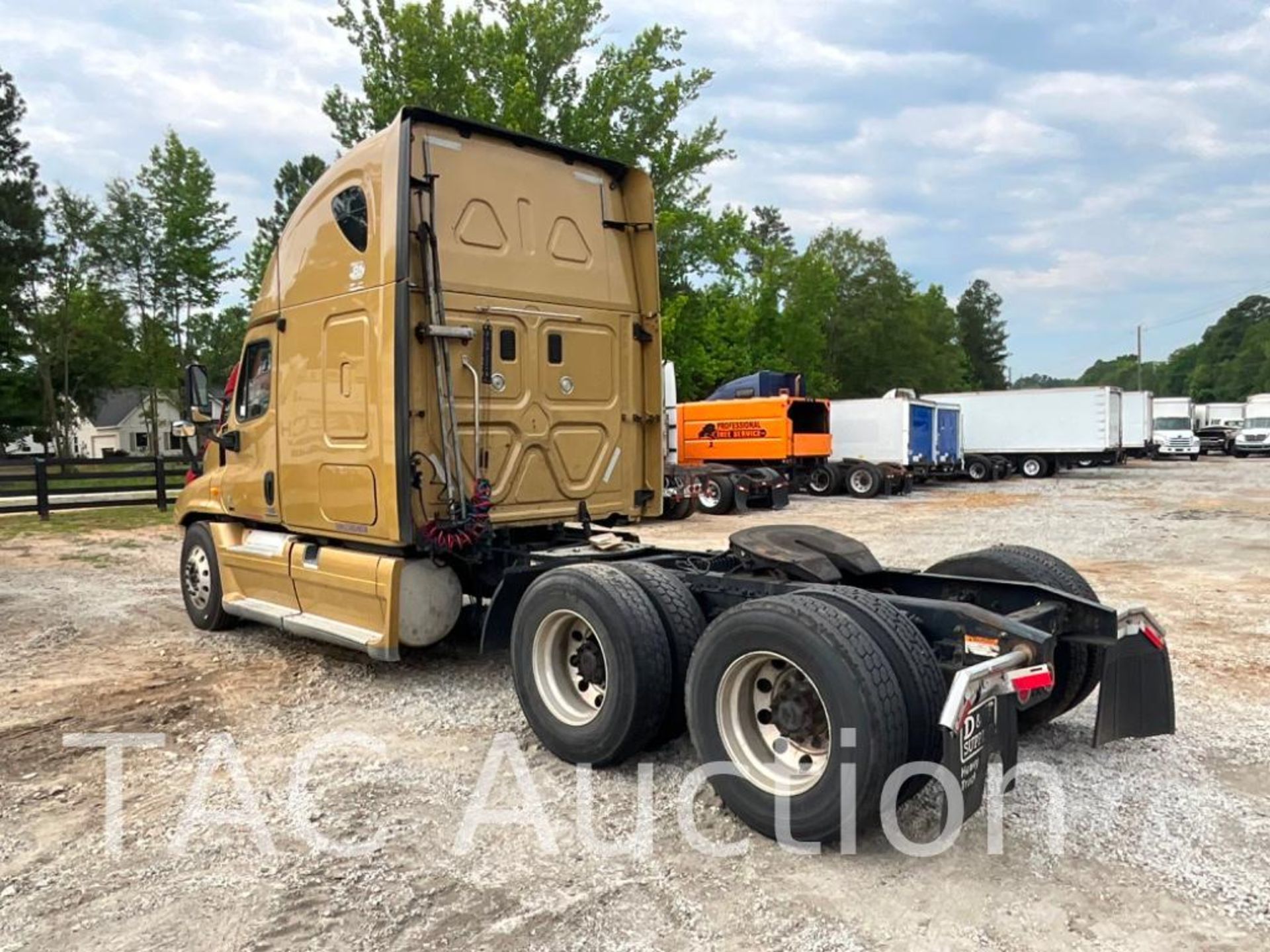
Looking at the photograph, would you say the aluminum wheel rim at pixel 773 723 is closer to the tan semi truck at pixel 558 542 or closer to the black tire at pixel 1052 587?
the tan semi truck at pixel 558 542

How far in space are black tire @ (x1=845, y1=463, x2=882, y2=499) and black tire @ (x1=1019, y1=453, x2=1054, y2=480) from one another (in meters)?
11.3

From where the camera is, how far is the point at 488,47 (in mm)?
26969

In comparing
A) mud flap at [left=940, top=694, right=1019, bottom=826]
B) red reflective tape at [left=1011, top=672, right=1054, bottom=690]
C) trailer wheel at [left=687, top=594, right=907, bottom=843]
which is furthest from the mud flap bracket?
trailer wheel at [left=687, top=594, right=907, bottom=843]

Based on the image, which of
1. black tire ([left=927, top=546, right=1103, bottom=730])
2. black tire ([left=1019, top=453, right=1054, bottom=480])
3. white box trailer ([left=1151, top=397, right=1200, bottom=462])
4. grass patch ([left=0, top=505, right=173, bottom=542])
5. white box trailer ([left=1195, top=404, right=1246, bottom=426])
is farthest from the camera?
white box trailer ([left=1195, top=404, right=1246, bottom=426])

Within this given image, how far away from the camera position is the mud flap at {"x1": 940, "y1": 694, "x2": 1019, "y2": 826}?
3.00 meters

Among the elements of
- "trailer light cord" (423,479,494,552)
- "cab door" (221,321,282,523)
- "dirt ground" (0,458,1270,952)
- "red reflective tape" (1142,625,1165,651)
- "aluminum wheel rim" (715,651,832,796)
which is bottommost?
"dirt ground" (0,458,1270,952)

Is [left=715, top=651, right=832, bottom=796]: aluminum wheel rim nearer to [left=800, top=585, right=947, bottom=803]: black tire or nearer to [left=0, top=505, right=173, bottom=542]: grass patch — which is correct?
[left=800, top=585, right=947, bottom=803]: black tire

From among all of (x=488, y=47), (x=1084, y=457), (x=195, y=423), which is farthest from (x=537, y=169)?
(x=1084, y=457)

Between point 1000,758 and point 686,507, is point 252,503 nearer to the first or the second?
point 1000,758

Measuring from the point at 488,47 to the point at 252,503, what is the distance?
24088mm

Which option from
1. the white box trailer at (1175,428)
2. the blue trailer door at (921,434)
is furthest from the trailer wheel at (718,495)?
the white box trailer at (1175,428)

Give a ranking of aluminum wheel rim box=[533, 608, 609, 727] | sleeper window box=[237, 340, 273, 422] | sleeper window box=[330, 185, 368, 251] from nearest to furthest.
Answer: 1. aluminum wheel rim box=[533, 608, 609, 727]
2. sleeper window box=[330, 185, 368, 251]
3. sleeper window box=[237, 340, 273, 422]

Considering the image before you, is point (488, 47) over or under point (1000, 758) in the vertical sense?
over

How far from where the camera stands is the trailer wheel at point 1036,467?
106 feet
